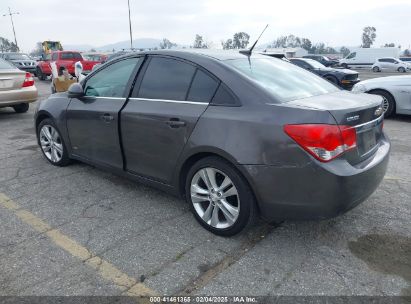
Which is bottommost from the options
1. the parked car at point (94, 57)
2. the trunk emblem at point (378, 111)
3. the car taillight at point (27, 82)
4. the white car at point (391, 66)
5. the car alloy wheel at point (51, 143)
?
the white car at point (391, 66)

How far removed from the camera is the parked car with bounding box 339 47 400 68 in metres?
44.6

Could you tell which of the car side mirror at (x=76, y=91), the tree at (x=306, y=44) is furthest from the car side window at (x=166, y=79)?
the tree at (x=306, y=44)

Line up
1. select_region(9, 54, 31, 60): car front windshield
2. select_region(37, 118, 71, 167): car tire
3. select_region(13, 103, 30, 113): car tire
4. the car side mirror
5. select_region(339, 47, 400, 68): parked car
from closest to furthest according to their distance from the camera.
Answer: the car side mirror, select_region(37, 118, 71, 167): car tire, select_region(13, 103, 30, 113): car tire, select_region(9, 54, 31, 60): car front windshield, select_region(339, 47, 400, 68): parked car

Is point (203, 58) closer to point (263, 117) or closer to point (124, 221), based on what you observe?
point (263, 117)

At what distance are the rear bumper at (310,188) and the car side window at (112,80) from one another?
1.76 meters

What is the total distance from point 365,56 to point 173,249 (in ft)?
167

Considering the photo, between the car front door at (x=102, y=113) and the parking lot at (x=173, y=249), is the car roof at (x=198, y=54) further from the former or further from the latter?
the parking lot at (x=173, y=249)

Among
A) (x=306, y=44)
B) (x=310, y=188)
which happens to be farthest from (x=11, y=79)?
(x=306, y=44)

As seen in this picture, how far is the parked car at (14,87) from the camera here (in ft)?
26.1

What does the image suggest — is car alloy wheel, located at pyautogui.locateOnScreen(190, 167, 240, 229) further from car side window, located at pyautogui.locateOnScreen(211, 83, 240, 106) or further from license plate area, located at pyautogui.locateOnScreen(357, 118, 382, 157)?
license plate area, located at pyautogui.locateOnScreen(357, 118, 382, 157)

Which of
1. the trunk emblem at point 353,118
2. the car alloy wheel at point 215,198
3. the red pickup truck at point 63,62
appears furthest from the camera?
the red pickup truck at point 63,62

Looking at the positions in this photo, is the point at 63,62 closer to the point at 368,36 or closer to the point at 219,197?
the point at 219,197

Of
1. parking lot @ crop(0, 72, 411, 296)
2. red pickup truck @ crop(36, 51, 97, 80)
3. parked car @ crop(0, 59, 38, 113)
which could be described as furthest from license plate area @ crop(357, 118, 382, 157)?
red pickup truck @ crop(36, 51, 97, 80)

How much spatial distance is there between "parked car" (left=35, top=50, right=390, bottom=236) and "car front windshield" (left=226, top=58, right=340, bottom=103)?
15mm
